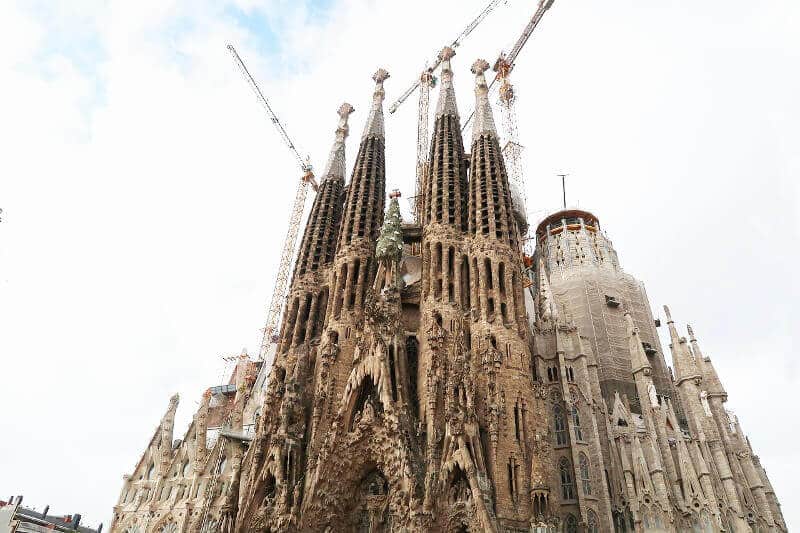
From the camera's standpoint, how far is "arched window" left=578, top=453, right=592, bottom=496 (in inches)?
957

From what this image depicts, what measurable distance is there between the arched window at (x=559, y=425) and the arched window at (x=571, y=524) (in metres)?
3.30

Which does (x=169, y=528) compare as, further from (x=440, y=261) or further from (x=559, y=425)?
(x=559, y=425)

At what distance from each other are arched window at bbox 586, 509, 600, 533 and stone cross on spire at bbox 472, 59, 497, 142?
21.6 meters

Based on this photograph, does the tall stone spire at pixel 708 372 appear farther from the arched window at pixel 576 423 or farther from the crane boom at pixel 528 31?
the crane boom at pixel 528 31

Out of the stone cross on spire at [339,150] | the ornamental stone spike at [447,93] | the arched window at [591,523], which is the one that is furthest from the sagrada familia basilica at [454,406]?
the stone cross on spire at [339,150]

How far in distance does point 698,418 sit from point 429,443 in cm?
1585

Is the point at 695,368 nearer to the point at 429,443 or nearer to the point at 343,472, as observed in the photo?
the point at 429,443

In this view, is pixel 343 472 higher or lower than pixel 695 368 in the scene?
lower

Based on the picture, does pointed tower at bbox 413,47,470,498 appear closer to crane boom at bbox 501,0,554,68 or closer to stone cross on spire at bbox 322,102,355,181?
stone cross on spire at bbox 322,102,355,181

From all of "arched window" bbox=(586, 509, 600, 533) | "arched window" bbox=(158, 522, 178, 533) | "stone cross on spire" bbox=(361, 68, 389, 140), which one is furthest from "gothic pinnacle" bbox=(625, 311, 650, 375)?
"arched window" bbox=(158, 522, 178, 533)

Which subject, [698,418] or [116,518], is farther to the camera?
[116,518]

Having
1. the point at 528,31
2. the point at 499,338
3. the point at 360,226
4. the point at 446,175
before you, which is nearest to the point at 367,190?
the point at 360,226

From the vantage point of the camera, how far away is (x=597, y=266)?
1467 inches

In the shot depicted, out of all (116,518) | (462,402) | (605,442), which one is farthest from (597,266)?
(116,518)
